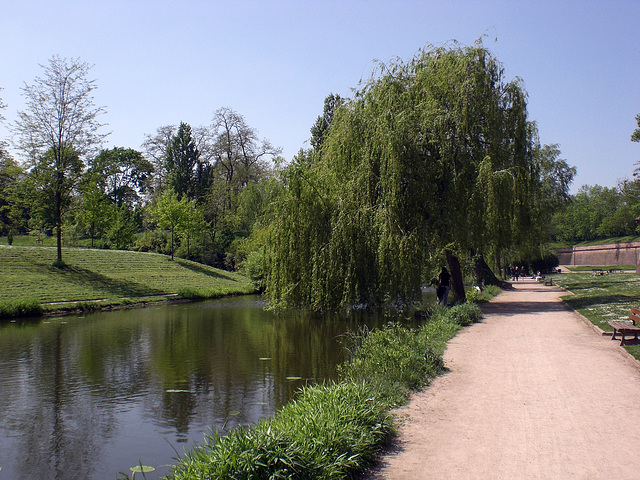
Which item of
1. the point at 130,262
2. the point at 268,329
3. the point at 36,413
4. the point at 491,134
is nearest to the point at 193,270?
the point at 130,262

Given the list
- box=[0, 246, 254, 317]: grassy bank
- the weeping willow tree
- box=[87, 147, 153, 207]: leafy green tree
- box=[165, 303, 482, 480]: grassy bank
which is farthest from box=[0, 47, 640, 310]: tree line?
box=[87, 147, 153, 207]: leafy green tree

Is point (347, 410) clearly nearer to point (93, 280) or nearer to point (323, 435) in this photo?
point (323, 435)

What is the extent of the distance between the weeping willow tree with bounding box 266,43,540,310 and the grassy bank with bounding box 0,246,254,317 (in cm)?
1325

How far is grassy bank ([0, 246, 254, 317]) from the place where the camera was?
25.3 m

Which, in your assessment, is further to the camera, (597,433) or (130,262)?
(130,262)

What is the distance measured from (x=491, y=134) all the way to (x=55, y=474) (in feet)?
57.3

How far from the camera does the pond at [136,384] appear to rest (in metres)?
7.18

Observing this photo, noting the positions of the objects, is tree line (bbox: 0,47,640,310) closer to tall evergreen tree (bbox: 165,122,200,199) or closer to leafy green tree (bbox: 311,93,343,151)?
leafy green tree (bbox: 311,93,343,151)

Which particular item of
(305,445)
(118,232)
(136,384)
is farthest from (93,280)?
(305,445)

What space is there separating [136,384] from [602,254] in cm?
8771

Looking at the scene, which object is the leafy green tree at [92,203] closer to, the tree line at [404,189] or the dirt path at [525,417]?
the tree line at [404,189]

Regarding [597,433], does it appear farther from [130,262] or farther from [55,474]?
[130,262]

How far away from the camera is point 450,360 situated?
10.4 m

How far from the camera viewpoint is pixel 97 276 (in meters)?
32.8
